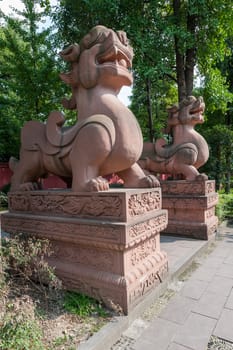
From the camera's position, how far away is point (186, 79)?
7441 mm

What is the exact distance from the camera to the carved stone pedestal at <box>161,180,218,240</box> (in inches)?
176

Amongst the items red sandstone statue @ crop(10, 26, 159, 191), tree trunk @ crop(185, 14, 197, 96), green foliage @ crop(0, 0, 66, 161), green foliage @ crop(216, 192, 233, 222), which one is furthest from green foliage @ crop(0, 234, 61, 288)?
green foliage @ crop(0, 0, 66, 161)

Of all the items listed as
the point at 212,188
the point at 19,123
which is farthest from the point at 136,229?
the point at 19,123

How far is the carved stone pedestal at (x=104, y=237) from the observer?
6.98ft

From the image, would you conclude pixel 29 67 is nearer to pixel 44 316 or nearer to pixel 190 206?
pixel 190 206

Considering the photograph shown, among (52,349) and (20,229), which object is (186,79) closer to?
(20,229)

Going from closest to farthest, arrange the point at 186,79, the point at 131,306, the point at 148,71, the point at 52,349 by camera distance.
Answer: the point at 52,349, the point at 131,306, the point at 148,71, the point at 186,79

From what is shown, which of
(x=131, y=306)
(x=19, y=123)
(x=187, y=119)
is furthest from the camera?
(x=19, y=123)

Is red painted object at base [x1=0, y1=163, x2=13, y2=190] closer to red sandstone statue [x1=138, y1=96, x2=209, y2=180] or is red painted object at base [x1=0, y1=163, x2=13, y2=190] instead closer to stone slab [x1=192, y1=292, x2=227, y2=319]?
red sandstone statue [x1=138, y1=96, x2=209, y2=180]

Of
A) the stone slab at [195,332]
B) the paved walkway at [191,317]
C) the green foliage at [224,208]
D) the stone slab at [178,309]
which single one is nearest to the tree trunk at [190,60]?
the green foliage at [224,208]

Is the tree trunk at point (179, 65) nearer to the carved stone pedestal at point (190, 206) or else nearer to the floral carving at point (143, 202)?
the carved stone pedestal at point (190, 206)

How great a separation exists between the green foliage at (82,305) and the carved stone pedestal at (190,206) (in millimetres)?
2818

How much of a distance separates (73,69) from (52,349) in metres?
2.58

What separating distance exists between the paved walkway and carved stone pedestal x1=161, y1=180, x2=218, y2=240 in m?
1.13
